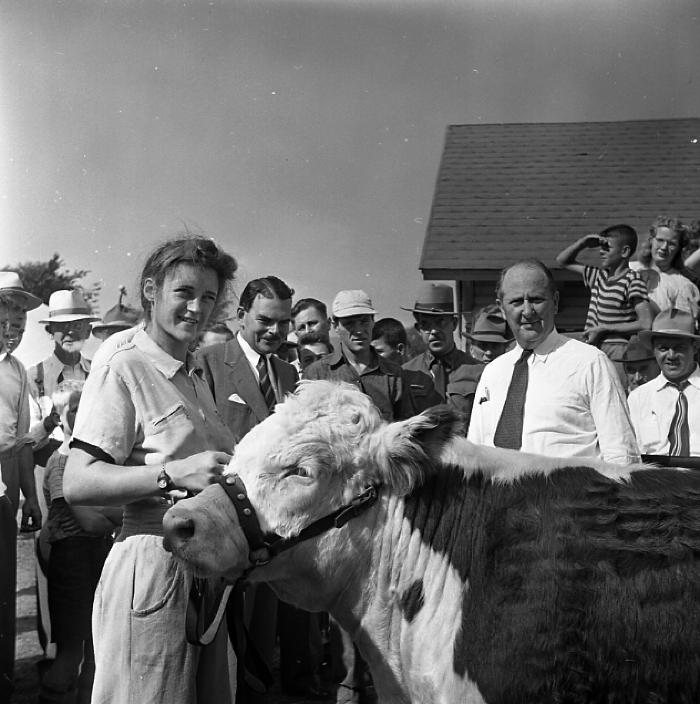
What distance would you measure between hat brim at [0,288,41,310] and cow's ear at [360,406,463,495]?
4917 mm

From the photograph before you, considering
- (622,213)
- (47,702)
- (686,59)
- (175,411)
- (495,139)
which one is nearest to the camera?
(175,411)

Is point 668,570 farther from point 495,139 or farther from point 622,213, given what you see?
point 495,139

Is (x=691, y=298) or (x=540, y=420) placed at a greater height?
(x=691, y=298)

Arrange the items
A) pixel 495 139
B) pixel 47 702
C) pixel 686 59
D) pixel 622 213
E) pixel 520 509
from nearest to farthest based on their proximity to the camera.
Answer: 1. pixel 520 509
2. pixel 47 702
3. pixel 686 59
4. pixel 622 213
5. pixel 495 139

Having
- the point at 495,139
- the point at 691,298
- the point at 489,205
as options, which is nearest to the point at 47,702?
the point at 691,298

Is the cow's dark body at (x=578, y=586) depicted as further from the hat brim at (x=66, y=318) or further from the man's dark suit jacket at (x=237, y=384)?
the hat brim at (x=66, y=318)

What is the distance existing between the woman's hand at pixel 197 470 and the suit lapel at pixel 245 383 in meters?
2.46

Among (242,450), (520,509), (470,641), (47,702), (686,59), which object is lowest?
(47,702)

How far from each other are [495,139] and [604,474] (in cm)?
1266

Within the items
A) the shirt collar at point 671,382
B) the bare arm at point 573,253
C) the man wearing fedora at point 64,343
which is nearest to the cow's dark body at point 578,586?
the shirt collar at point 671,382

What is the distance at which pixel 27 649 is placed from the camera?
711cm

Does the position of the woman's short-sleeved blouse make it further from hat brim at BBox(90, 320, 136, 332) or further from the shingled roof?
the shingled roof

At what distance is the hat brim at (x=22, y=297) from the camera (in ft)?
23.0

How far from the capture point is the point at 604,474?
115 inches
